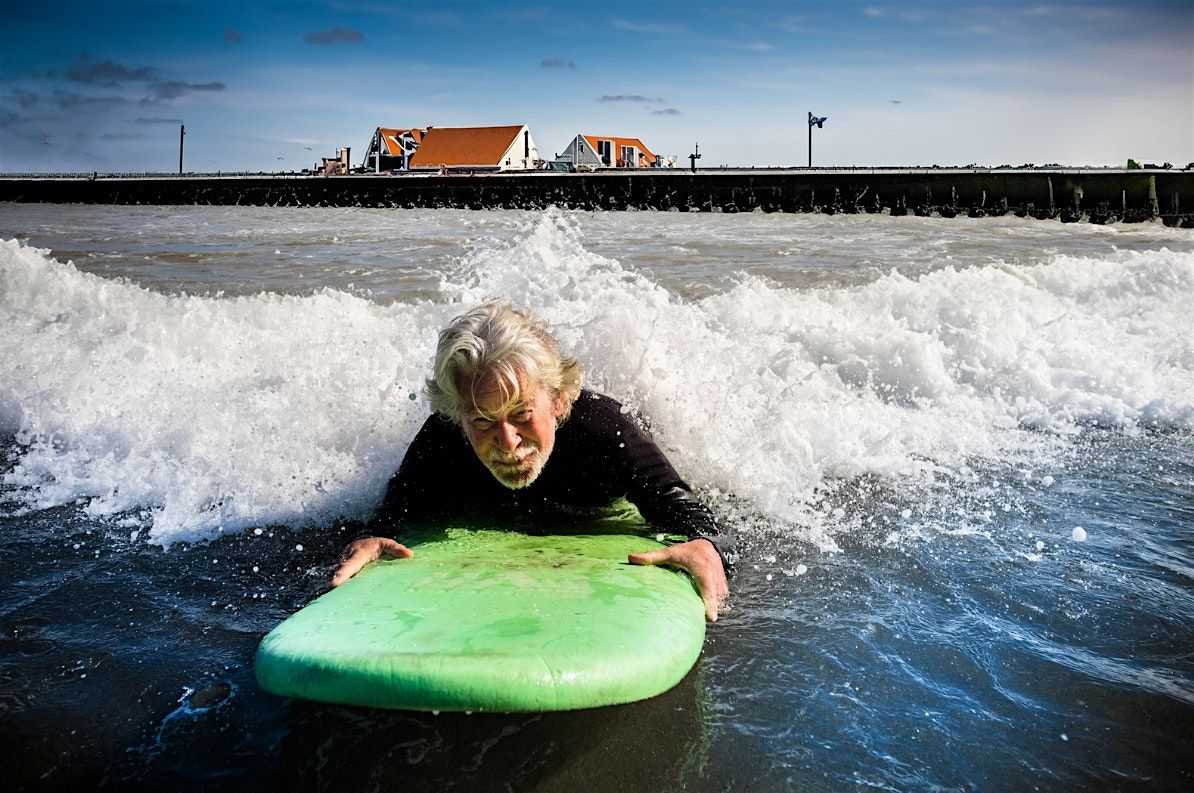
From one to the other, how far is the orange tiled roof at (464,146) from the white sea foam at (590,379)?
53.7 meters

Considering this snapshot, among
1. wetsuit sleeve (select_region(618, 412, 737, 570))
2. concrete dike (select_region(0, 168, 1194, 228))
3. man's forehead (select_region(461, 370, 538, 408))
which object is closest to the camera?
man's forehead (select_region(461, 370, 538, 408))

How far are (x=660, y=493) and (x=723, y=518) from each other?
90 cm

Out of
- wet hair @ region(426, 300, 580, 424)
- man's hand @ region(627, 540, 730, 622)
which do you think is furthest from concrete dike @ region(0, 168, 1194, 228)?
wet hair @ region(426, 300, 580, 424)

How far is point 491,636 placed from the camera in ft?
6.91

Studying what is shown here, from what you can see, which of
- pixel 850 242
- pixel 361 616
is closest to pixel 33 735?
pixel 361 616

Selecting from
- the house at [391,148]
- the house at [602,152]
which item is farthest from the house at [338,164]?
the house at [602,152]

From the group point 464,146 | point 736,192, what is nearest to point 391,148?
point 464,146

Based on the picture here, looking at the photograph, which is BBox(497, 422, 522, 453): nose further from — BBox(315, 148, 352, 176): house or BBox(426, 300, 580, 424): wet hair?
BBox(315, 148, 352, 176): house

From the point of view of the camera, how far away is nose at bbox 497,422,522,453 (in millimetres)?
→ 2727

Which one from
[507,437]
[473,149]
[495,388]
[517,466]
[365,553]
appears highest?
[473,149]

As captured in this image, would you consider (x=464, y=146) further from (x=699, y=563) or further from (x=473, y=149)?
(x=699, y=563)

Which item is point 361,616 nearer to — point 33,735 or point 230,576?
point 33,735

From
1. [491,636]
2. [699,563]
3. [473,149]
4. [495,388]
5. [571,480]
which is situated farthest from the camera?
[473,149]

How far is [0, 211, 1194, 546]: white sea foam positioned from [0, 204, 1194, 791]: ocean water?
3 centimetres
